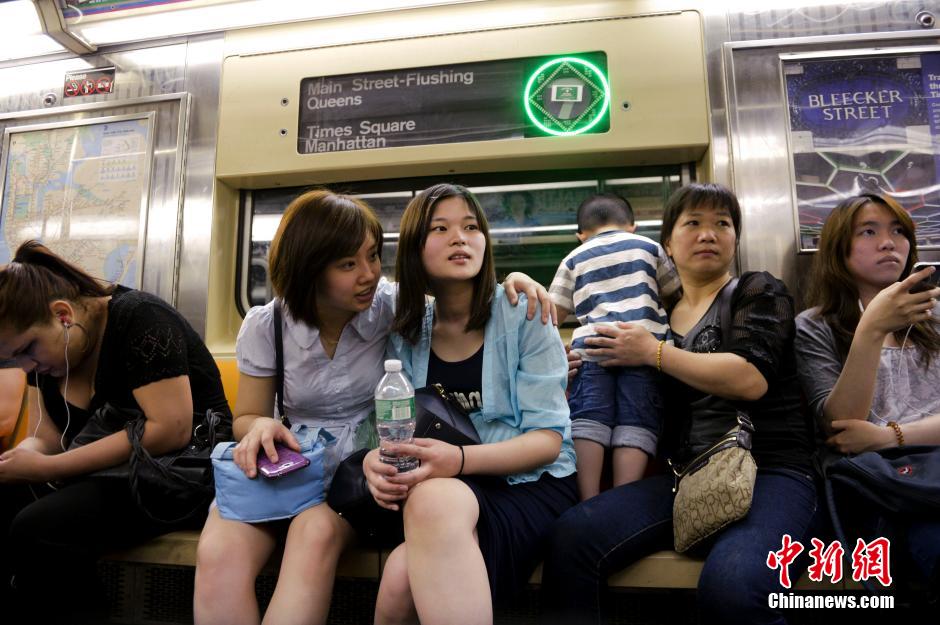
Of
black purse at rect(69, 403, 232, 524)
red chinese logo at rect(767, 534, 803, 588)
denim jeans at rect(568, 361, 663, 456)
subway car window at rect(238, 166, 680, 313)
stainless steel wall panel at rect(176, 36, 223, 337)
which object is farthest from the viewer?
stainless steel wall panel at rect(176, 36, 223, 337)

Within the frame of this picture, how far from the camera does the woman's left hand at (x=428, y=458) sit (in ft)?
4.40

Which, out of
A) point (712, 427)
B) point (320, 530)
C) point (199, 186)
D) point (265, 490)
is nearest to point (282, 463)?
point (265, 490)

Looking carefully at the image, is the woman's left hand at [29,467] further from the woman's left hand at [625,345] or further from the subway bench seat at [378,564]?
the woman's left hand at [625,345]

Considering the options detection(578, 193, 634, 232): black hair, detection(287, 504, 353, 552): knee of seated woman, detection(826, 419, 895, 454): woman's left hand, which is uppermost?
detection(578, 193, 634, 232): black hair

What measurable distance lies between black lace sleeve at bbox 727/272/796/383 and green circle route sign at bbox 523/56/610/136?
4.10 feet

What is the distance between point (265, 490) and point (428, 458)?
0.47 metres

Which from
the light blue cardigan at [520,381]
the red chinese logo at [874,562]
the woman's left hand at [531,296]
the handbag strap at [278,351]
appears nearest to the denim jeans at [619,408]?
the light blue cardigan at [520,381]

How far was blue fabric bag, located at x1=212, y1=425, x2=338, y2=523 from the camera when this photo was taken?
1.49 meters

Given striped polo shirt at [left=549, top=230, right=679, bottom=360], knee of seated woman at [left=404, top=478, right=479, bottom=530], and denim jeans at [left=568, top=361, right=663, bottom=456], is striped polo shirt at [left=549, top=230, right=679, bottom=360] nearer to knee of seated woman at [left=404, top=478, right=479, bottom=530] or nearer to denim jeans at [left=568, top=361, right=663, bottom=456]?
denim jeans at [left=568, top=361, right=663, bottom=456]

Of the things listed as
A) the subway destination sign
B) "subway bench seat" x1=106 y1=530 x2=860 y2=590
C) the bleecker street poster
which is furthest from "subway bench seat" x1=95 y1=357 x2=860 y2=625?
the subway destination sign

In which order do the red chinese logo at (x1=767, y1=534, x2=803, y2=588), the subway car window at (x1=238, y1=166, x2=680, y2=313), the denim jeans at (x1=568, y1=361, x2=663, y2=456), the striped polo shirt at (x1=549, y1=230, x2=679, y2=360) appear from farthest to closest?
the subway car window at (x1=238, y1=166, x2=680, y2=313), the striped polo shirt at (x1=549, y1=230, x2=679, y2=360), the denim jeans at (x1=568, y1=361, x2=663, y2=456), the red chinese logo at (x1=767, y1=534, x2=803, y2=588)

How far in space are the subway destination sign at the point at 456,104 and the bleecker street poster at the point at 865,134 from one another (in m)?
0.93

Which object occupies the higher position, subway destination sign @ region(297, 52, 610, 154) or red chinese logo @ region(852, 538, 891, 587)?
subway destination sign @ region(297, 52, 610, 154)

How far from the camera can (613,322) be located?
1971 mm
